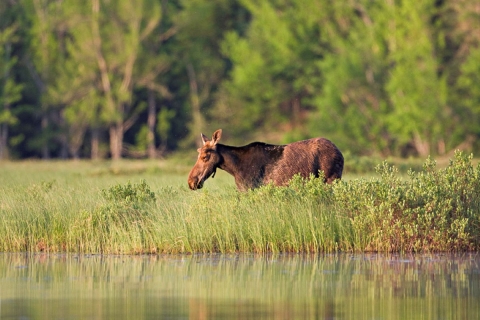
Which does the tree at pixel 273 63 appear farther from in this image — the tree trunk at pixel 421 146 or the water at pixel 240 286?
the water at pixel 240 286

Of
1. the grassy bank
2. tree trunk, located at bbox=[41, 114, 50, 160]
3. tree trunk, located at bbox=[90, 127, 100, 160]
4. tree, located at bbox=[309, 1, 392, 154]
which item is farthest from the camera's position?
tree trunk, located at bbox=[90, 127, 100, 160]

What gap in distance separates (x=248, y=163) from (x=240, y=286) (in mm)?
5414

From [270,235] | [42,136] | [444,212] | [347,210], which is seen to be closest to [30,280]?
[270,235]

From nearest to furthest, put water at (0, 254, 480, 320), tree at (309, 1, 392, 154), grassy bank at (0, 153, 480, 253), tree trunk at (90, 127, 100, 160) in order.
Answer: water at (0, 254, 480, 320) < grassy bank at (0, 153, 480, 253) < tree at (309, 1, 392, 154) < tree trunk at (90, 127, 100, 160)

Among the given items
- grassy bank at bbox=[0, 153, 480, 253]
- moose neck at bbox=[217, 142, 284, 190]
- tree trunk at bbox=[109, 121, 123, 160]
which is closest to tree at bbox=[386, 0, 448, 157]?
tree trunk at bbox=[109, 121, 123, 160]

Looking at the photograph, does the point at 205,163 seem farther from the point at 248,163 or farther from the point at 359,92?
the point at 359,92

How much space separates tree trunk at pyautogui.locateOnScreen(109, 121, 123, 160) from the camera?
60.1 metres

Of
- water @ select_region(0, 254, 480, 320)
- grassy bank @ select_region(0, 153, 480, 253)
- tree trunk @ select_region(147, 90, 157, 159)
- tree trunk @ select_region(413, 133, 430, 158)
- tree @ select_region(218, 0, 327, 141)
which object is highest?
tree @ select_region(218, 0, 327, 141)

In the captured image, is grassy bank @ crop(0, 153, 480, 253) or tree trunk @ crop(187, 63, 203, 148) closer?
grassy bank @ crop(0, 153, 480, 253)

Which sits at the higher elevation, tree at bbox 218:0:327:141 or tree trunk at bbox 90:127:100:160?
tree at bbox 218:0:327:141

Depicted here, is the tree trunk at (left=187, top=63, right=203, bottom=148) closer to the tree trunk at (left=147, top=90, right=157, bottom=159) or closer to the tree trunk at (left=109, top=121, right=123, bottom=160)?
the tree trunk at (left=147, top=90, right=157, bottom=159)

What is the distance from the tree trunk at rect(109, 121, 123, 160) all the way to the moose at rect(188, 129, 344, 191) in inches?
1601

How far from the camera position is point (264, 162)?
19391 mm

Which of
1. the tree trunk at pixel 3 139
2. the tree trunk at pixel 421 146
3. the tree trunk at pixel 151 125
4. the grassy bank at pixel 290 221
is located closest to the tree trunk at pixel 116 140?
the tree trunk at pixel 151 125
